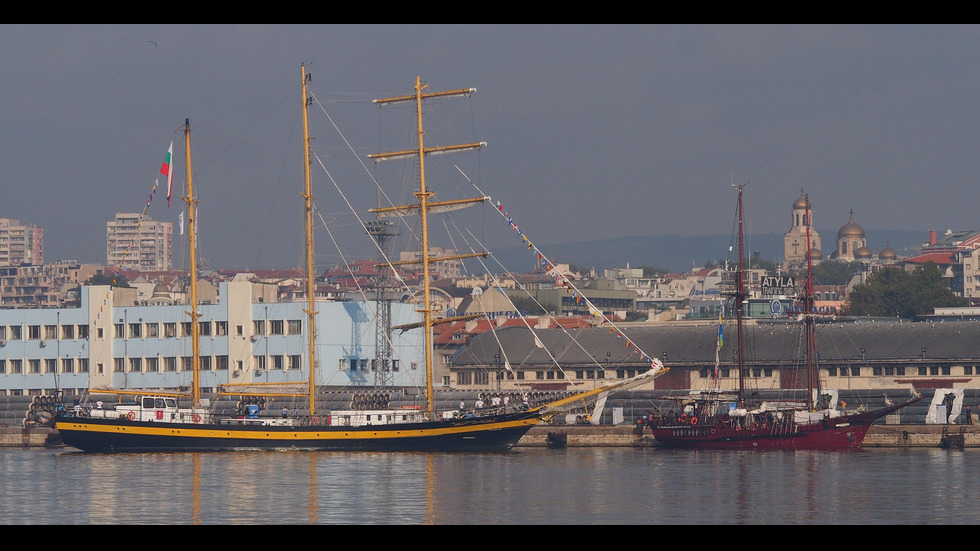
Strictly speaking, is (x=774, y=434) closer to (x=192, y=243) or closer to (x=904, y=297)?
(x=192, y=243)

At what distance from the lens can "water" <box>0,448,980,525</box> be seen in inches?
1876

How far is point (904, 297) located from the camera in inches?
6924

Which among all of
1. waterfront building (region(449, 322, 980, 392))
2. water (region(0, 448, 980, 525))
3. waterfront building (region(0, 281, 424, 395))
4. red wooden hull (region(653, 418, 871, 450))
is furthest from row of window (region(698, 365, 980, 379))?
water (region(0, 448, 980, 525))

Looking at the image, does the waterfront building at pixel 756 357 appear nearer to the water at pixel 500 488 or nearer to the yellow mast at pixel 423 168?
the yellow mast at pixel 423 168

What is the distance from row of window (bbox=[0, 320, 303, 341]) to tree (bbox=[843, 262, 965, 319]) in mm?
86686

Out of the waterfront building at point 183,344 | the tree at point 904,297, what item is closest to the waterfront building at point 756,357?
the waterfront building at point 183,344

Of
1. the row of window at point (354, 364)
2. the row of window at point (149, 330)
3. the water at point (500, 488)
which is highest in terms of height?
the row of window at point (149, 330)

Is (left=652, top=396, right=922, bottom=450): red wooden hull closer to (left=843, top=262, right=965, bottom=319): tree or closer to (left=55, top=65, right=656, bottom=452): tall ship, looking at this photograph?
(left=55, top=65, right=656, bottom=452): tall ship

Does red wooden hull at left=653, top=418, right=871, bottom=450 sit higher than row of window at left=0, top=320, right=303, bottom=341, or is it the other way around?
row of window at left=0, top=320, right=303, bottom=341

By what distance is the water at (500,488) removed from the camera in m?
47.7

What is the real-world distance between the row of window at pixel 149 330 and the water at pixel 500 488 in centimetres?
2345

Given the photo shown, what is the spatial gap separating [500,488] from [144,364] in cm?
5236

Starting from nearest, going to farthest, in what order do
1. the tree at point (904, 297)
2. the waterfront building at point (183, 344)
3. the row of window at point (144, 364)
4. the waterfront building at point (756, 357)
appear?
1. the row of window at point (144, 364)
2. the waterfront building at point (183, 344)
3. the waterfront building at point (756, 357)
4. the tree at point (904, 297)

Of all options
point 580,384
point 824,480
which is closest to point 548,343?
point 580,384
